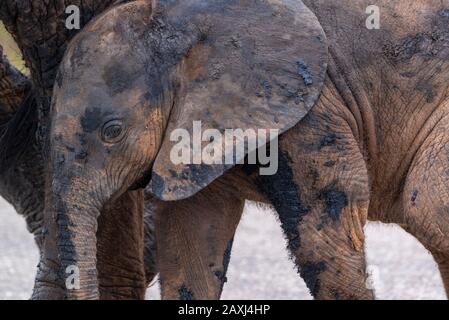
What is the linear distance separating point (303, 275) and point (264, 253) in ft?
19.9

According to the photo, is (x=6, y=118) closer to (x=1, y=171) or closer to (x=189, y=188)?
(x=1, y=171)

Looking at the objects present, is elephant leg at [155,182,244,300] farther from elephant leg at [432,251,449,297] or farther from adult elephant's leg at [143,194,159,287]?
adult elephant's leg at [143,194,159,287]

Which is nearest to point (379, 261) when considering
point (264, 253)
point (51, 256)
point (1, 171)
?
point (264, 253)

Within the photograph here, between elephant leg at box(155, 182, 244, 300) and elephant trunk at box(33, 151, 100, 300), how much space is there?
59cm

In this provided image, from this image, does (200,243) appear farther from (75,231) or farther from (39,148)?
(39,148)

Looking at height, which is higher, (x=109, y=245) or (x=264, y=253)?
(x=109, y=245)

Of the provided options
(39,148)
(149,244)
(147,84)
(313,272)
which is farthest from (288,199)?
(149,244)

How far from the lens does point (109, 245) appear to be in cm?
667

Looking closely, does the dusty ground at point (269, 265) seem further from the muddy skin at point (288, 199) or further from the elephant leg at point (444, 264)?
the muddy skin at point (288, 199)

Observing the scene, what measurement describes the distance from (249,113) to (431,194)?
719 mm

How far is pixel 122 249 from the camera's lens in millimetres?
6734

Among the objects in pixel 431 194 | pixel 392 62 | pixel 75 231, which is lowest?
pixel 431 194

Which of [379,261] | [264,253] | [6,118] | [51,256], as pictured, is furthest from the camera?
[264,253]

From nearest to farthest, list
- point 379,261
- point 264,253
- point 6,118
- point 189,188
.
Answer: point 189,188, point 6,118, point 379,261, point 264,253
